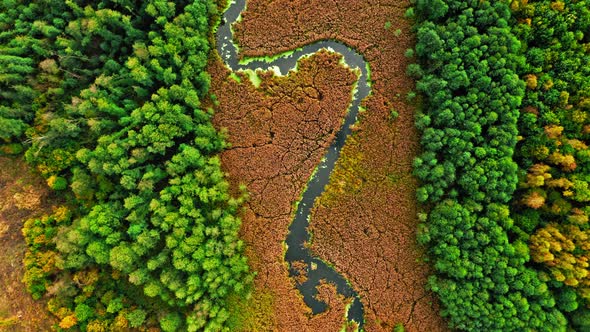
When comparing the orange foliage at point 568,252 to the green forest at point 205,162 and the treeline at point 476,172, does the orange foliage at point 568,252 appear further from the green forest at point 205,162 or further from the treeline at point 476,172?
the treeline at point 476,172

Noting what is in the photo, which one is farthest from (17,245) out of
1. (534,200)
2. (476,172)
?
(534,200)

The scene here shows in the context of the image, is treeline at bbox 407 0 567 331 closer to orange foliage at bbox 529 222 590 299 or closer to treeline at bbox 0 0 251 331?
orange foliage at bbox 529 222 590 299

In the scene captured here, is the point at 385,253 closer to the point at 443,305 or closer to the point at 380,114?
the point at 443,305

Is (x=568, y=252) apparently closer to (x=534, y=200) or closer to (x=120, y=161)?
(x=534, y=200)

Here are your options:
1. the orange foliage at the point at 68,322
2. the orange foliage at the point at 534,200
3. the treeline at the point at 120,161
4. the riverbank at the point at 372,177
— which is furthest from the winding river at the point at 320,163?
the orange foliage at the point at 68,322

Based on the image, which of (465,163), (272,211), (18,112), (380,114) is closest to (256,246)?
(272,211)

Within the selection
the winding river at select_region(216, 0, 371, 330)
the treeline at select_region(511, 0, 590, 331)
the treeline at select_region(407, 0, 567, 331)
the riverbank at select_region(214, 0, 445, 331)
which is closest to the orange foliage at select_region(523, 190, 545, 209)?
the treeline at select_region(511, 0, 590, 331)
